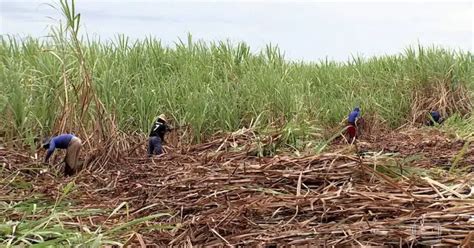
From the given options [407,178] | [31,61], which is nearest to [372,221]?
[407,178]

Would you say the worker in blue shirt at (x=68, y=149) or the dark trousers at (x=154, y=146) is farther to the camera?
the dark trousers at (x=154, y=146)

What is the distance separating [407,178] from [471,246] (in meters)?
0.78

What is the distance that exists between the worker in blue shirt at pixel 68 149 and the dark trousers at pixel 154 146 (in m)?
0.59

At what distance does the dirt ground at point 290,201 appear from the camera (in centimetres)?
166

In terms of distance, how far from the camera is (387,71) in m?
8.40

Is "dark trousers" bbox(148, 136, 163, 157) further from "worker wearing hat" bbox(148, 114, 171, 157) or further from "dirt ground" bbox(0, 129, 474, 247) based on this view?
"dirt ground" bbox(0, 129, 474, 247)

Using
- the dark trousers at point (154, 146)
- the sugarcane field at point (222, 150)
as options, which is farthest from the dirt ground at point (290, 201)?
the dark trousers at point (154, 146)

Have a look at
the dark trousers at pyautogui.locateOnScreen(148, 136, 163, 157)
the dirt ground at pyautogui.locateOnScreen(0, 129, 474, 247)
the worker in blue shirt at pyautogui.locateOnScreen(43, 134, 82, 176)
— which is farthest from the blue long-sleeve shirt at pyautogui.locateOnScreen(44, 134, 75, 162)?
the dark trousers at pyautogui.locateOnScreen(148, 136, 163, 157)

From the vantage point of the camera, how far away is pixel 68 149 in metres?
3.41

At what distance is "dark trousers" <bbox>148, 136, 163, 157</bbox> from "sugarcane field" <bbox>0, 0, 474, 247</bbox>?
0.01 meters

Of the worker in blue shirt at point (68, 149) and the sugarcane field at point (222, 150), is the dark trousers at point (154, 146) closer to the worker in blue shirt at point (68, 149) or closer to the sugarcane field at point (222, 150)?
the sugarcane field at point (222, 150)

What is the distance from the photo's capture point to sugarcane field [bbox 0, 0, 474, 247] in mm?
1865

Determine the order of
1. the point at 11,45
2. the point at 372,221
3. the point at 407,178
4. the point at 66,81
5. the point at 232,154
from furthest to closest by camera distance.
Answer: the point at 11,45
the point at 66,81
the point at 232,154
the point at 407,178
the point at 372,221

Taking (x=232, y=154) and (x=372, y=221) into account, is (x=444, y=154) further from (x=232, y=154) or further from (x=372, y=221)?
(x=372, y=221)
